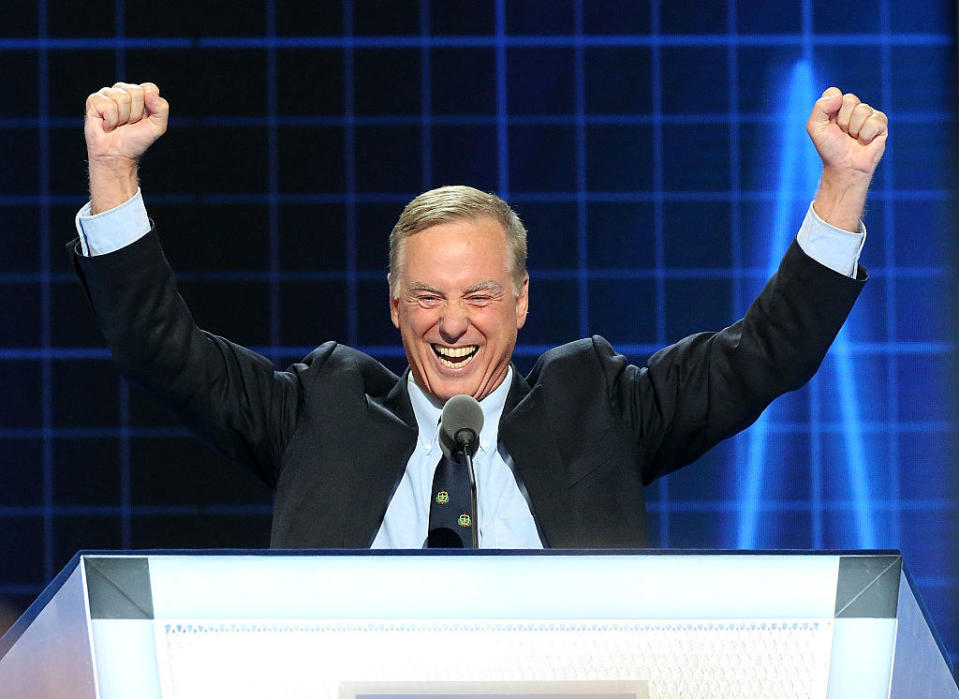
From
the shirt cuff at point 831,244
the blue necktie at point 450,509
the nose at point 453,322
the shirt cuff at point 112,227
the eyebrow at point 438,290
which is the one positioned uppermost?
the shirt cuff at point 112,227

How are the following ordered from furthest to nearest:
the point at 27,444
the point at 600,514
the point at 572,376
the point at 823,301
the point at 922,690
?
1. the point at 27,444
2. the point at 572,376
3. the point at 600,514
4. the point at 823,301
5. the point at 922,690

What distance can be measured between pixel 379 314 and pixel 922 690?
118 inches

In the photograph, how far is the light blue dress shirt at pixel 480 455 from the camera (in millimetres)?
1925

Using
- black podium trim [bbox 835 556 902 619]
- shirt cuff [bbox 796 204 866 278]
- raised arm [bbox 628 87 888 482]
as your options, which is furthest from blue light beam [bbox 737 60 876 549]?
black podium trim [bbox 835 556 902 619]

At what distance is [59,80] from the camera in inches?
154

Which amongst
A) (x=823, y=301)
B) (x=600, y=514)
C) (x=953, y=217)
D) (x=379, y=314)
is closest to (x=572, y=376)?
(x=600, y=514)

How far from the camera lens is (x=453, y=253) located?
7.25 ft

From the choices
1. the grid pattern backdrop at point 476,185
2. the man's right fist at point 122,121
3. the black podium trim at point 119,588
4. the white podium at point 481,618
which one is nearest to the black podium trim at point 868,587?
the white podium at point 481,618

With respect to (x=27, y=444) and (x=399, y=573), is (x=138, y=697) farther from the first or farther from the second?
(x=27, y=444)

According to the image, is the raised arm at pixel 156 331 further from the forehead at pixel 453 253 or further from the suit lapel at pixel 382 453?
the forehead at pixel 453 253

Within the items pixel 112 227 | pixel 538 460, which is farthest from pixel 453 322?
pixel 112 227

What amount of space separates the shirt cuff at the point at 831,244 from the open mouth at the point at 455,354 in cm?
58

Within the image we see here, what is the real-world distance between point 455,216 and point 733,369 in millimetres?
530

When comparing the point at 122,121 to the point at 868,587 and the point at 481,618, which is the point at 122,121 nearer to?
the point at 481,618
